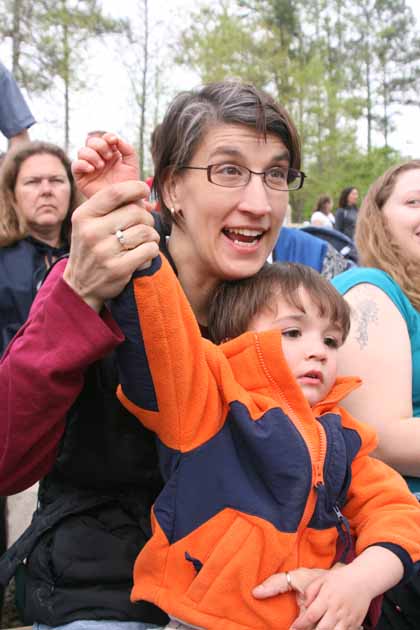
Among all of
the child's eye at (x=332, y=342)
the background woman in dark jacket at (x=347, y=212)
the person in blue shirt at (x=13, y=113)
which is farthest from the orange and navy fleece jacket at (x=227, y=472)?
the background woman in dark jacket at (x=347, y=212)

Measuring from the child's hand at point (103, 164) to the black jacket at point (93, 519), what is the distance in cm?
42

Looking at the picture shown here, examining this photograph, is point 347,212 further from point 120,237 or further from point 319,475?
point 120,237

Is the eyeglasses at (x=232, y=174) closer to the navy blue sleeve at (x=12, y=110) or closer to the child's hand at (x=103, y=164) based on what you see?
the child's hand at (x=103, y=164)

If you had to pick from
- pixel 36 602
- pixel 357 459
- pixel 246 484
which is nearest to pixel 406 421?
pixel 357 459

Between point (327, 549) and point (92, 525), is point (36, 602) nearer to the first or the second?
point (92, 525)

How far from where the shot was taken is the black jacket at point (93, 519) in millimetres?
1459

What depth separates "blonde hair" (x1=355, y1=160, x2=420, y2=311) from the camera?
2125 mm

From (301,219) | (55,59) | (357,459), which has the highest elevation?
(55,59)

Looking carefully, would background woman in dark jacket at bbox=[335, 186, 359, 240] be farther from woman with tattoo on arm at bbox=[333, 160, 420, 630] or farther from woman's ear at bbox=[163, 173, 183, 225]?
woman's ear at bbox=[163, 173, 183, 225]

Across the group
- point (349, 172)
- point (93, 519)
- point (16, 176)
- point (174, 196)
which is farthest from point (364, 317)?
point (349, 172)

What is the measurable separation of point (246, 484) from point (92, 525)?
1.25ft

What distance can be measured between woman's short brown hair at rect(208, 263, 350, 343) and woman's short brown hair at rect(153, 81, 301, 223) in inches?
12.7

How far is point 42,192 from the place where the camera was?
3617 mm

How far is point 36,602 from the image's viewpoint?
4.84 feet
